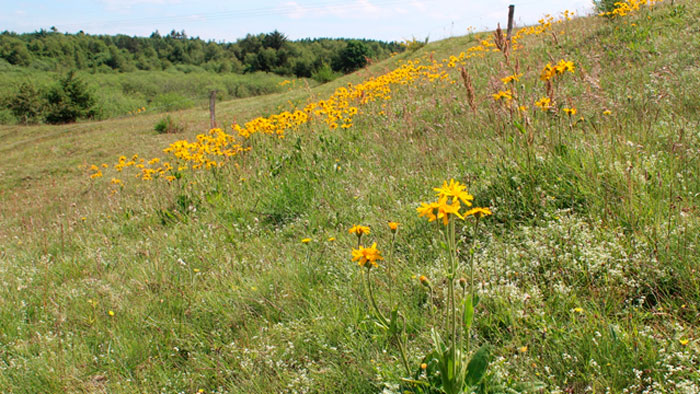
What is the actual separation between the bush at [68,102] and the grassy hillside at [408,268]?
27013 millimetres

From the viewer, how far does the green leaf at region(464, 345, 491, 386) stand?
1.41 metres

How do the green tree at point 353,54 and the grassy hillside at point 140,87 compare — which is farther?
the green tree at point 353,54

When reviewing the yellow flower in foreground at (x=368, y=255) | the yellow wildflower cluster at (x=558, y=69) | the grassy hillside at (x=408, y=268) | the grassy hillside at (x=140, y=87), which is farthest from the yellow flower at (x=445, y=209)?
the grassy hillside at (x=140, y=87)

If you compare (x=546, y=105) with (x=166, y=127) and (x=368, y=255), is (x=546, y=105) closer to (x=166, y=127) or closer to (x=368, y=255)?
(x=368, y=255)

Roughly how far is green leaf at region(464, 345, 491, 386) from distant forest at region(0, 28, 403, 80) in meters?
47.4

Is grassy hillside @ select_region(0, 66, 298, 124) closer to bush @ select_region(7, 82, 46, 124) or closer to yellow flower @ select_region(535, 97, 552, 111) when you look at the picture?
bush @ select_region(7, 82, 46, 124)

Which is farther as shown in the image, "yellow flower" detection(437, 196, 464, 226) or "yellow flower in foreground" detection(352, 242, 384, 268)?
"yellow flower in foreground" detection(352, 242, 384, 268)

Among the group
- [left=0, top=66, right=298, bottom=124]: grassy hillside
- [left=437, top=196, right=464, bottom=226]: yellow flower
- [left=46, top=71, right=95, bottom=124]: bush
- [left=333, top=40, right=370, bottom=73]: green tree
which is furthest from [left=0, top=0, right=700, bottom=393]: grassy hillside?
[left=333, top=40, right=370, bottom=73]: green tree

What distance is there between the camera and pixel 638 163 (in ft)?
7.84

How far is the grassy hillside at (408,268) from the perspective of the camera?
5.42ft

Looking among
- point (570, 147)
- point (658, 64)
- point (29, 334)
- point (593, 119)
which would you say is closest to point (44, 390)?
point (29, 334)

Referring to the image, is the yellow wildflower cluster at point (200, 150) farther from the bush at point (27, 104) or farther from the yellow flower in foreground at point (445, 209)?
the bush at point (27, 104)

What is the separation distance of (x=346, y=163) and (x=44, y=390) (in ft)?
10.1

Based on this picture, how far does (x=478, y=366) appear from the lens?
142 cm
